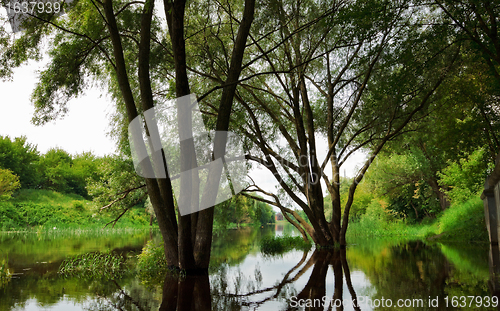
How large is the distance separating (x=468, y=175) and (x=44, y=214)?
30615 mm

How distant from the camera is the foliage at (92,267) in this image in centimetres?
709

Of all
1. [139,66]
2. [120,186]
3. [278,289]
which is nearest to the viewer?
[278,289]

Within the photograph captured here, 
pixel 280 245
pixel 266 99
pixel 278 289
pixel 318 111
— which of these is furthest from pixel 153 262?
pixel 318 111

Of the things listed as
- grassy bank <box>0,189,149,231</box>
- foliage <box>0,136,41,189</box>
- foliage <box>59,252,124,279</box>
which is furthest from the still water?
foliage <box>0,136,41,189</box>

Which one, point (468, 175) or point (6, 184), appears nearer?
point (468, 175)

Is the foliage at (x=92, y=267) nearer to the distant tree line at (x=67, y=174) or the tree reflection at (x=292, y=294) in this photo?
the tree reflection at (x=292, y=294)

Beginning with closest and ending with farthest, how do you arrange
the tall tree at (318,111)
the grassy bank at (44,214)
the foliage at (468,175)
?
the tall tree at (318,111)
the foliage at (468,175)
the grassy bank at (44,214)

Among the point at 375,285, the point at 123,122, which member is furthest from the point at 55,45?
the point at 375,285

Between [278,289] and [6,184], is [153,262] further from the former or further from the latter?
[6,184]

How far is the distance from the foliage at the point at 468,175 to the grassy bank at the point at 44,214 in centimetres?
2189

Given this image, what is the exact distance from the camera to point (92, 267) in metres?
7.94

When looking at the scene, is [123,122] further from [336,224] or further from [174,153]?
[336,224]

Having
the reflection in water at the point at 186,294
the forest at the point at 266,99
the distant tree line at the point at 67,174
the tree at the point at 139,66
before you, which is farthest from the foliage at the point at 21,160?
the reflection in water at the point at 186,294

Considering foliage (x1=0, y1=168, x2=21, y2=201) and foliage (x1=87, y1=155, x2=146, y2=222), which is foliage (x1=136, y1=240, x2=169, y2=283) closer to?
foliage (x1=87, y1=155, x2=146, y2=222)
